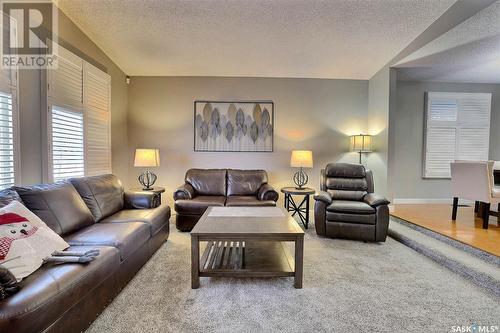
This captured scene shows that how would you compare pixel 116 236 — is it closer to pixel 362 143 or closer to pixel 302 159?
pixel 302 159

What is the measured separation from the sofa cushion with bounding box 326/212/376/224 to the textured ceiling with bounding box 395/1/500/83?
2534mm

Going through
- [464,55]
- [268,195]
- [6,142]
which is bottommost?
[268,195]

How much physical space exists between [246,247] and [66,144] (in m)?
2.47

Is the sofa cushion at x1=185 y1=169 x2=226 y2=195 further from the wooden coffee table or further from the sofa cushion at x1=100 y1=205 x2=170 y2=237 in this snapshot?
the wooden coffee table

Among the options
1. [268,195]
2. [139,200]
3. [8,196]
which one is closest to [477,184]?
[268,195]

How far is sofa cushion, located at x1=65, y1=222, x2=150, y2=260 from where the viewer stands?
1973 millimetres

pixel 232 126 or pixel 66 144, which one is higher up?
pixel 232 126

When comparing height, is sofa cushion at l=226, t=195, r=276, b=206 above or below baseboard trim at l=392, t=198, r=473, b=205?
above

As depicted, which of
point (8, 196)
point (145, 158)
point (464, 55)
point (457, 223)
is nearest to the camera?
point (8, 196)

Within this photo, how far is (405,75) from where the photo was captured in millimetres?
4535

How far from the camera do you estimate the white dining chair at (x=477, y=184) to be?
302cm

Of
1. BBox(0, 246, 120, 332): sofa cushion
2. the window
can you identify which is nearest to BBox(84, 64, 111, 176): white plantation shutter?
the window

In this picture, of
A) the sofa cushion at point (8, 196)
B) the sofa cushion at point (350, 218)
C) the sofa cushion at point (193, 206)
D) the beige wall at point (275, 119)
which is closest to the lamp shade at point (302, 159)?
the beige wall at point (275, 119)

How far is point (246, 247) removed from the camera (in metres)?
2.67
